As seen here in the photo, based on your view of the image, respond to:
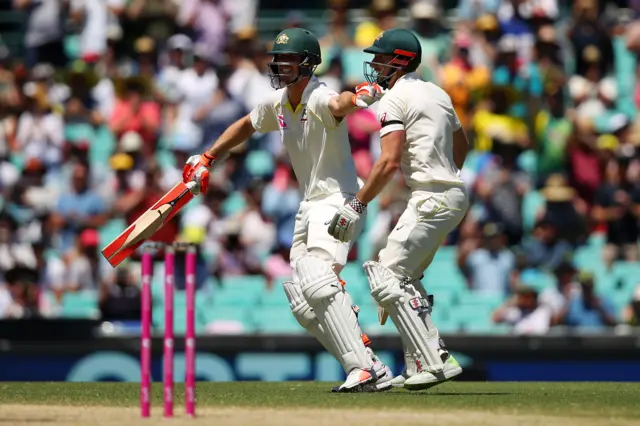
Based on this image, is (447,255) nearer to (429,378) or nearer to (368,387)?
(368,387)

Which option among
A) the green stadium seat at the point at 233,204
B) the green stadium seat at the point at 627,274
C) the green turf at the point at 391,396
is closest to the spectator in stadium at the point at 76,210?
the green stadium seat at the point at 233,204

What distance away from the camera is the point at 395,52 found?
745 centimetres

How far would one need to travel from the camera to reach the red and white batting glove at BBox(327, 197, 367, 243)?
7043mm

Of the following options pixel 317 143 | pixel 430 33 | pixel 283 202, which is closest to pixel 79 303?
pixel 283 202

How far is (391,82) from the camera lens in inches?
298

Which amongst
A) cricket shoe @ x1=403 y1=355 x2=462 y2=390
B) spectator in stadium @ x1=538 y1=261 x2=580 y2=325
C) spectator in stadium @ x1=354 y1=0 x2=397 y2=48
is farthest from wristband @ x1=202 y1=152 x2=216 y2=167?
spectator in stadium @ x1=354 y1=0 x2=397 y2=48

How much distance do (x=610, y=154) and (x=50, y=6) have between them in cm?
656

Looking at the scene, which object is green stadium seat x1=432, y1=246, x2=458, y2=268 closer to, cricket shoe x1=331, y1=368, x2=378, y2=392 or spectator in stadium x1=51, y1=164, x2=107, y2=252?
spectator in stadium x1=51, y1=164, x2=107, y2=252

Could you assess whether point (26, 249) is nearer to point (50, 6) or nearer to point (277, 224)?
point (277, 224)

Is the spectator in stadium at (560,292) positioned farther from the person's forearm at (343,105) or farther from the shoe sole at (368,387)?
the person's forearm at (343,105)

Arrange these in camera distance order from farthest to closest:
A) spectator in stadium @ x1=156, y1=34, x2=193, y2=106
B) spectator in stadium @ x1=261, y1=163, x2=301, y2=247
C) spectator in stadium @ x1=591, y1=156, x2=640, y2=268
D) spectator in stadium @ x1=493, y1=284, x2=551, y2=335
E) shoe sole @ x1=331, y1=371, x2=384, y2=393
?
spectator in stadium @ x1=156, y1=34, x2=193, y2=106 → spectator in stadium @ x1=261, y1=163, x2=301, y2=247 → spectator in stadium @ x1=591, y1=156, x2=640, y2=268 → spectator in stadium @ x1=493, y1=284, x2=551, y2=335 → shoe sole @ x1=331, y1=371, x2=384, y2=393

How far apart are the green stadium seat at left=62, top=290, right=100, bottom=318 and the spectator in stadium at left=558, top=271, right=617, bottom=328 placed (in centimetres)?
422

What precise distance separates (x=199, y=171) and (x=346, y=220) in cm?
127

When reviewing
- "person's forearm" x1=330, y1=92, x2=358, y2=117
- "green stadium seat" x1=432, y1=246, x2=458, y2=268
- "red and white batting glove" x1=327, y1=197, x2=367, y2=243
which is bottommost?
"green stadium seat" x1=432, y1=246, x2=458, y2=268
